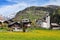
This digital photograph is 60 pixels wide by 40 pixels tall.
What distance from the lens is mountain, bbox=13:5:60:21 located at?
27.4 feet

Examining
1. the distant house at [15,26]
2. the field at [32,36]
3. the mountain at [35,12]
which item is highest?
the mountain at [35,12]

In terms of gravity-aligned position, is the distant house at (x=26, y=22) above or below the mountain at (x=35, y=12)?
below

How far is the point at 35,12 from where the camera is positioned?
911 centimetres

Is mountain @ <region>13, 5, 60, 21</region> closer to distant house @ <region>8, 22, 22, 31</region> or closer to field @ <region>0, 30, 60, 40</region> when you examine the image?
distant house @ <region>8, 22, 22, 31</region>

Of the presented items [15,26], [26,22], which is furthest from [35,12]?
[15,26]

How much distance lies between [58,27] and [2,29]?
2.59 metres

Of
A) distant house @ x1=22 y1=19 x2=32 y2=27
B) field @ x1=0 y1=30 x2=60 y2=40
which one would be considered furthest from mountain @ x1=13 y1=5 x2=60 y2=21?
field @ x1=0 y1=30 x2=60 y2=40

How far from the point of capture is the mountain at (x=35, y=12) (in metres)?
8.36

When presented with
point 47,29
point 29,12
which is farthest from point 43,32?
point 29,12

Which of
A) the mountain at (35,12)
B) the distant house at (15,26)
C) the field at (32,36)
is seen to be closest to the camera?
the field at (32,36)

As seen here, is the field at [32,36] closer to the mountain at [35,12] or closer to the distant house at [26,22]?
the distant house at [26,22]

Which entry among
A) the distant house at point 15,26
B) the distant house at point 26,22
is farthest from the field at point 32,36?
the distant house at point 15,26

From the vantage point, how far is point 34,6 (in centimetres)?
818

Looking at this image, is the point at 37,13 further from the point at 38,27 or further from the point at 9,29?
the point at 9,29
